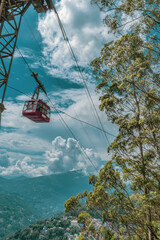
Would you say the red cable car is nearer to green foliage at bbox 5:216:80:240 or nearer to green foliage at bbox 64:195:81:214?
green foliage at bbox 64:195:81:214

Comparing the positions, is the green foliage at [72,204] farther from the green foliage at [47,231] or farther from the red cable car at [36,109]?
the green foliage at [47,231]

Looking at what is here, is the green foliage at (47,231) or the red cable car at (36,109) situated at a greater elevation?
the red cable car at (36,109)

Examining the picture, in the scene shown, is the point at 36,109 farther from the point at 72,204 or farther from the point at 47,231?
the point at 47,231

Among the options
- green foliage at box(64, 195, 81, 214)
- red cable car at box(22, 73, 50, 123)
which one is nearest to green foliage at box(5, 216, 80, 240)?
green foliage at box(64, 195, 81, 214)

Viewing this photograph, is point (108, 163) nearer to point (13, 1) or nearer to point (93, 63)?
point (93, 63)

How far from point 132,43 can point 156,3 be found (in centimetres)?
181

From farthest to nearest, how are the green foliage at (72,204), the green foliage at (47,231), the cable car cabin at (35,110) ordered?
the green foliage at (47,231), the green foliage at (72,204), the cable car cabin at (35,110)

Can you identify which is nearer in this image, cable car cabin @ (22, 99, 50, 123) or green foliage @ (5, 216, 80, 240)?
cable car cabin @ (22, 99, 50, 123)

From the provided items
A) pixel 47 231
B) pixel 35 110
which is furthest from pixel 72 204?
pixel 47 231

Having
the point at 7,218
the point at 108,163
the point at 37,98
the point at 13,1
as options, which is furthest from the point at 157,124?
the point at 7,218

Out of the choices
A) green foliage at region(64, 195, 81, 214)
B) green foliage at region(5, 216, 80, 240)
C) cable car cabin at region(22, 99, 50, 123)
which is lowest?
green foliage at region(5, 216, 80, 240)

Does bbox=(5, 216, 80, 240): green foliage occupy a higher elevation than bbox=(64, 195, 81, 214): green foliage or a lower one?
lower

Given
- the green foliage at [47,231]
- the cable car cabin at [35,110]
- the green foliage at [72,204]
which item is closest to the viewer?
the cable car cabin at [35,110]

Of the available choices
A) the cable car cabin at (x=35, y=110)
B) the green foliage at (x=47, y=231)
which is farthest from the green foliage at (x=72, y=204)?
the green foliage at (x=47, y=231)
